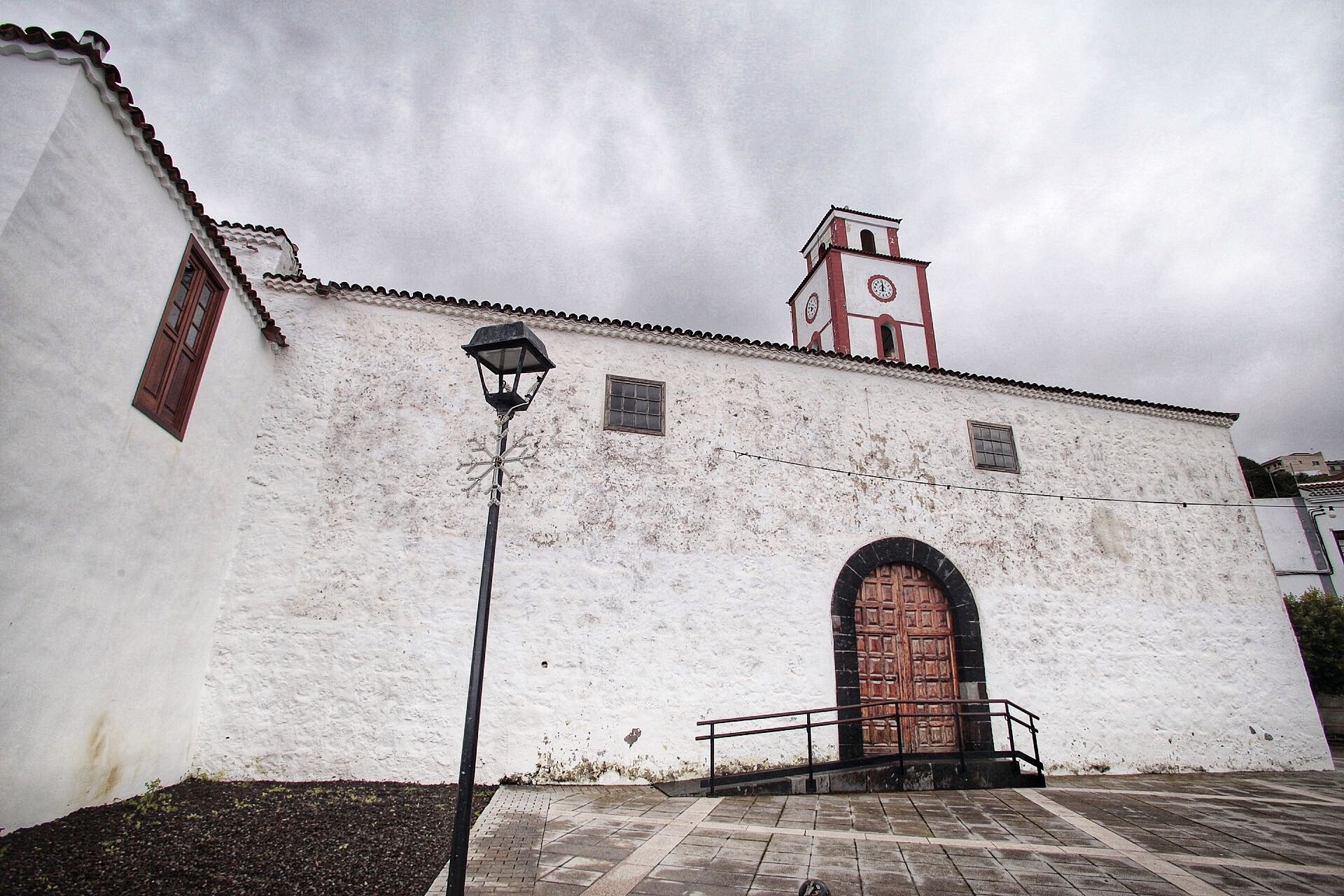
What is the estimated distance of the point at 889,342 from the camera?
658 inches

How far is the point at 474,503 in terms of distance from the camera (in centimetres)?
802

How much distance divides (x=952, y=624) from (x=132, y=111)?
11137mm

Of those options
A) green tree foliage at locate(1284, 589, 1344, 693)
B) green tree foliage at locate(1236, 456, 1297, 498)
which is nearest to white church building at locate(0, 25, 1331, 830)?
green tree foliage at locate(1284, 589, 1344, 693)

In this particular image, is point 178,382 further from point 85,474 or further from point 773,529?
point 773,529

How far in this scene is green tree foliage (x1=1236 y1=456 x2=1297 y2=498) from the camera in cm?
2704

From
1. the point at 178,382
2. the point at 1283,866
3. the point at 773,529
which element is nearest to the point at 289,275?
the point at 178,382

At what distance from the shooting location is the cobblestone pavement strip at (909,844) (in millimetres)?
4129

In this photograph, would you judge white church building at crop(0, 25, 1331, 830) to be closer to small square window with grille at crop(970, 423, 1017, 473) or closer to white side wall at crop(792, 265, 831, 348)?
small square window with grille at crop(970, 423, 1017, 473)

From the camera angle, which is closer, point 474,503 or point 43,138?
point 43,138

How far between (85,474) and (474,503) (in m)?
3.81

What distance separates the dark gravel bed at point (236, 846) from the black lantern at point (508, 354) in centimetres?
308

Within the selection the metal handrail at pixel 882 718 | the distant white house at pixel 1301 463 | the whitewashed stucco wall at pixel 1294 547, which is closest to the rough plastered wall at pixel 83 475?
the metal handrail at pixel 882 718

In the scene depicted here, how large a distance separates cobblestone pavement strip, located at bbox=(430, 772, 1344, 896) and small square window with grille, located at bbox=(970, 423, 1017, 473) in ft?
16.0

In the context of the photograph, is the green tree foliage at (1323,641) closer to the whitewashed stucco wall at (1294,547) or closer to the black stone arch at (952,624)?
the whitewashed stucco wall at (1294,547)
